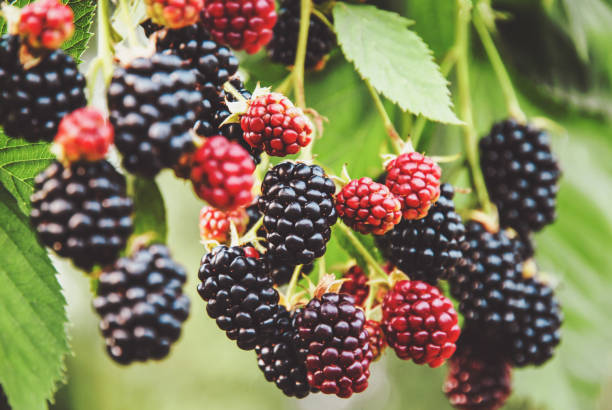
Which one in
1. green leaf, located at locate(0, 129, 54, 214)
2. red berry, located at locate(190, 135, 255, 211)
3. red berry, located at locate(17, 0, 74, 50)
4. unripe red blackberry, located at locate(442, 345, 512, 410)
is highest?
red berry, located at locate(17, 0, 74, 50)

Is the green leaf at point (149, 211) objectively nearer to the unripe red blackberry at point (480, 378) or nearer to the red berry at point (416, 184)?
the red berry at point (416, 184)

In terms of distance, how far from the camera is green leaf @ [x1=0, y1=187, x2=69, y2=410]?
0.74m

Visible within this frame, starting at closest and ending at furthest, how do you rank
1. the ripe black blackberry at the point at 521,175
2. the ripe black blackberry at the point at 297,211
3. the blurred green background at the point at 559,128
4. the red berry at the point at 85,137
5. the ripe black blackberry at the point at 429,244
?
the red berry at the point at 85,137
the ripe black blackberry at the point at 297,211
the ripe black blackberry at the point at 429,244
the ripe black blackberry at the point at 521,175
the blurred green background at the point at 559,128

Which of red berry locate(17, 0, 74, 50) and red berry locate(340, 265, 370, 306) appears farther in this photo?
red berry locate(340, 265, 370, 306)

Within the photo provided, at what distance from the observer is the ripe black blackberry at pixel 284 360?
816 mm

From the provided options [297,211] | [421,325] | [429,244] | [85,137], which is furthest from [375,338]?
[85,137]

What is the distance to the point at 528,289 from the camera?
111 centimetres

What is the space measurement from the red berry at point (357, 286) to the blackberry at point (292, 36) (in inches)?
17.0

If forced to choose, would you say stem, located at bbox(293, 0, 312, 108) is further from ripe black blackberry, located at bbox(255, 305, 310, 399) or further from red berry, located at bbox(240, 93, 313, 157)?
ripe black blackberry, located at bbox(255, 305, 310, 399)

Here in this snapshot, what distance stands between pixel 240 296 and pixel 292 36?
0.55 meters

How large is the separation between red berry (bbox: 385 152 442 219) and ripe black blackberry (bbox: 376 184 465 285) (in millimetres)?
27

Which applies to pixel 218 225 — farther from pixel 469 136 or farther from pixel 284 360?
pixel 469 136

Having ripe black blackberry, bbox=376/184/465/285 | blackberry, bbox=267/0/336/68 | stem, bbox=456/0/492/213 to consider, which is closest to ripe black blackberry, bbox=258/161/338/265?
ripe black blackberry, bbox=376/184/465/285

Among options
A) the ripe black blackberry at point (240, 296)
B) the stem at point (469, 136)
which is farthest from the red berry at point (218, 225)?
the stem at point (469, 136)
